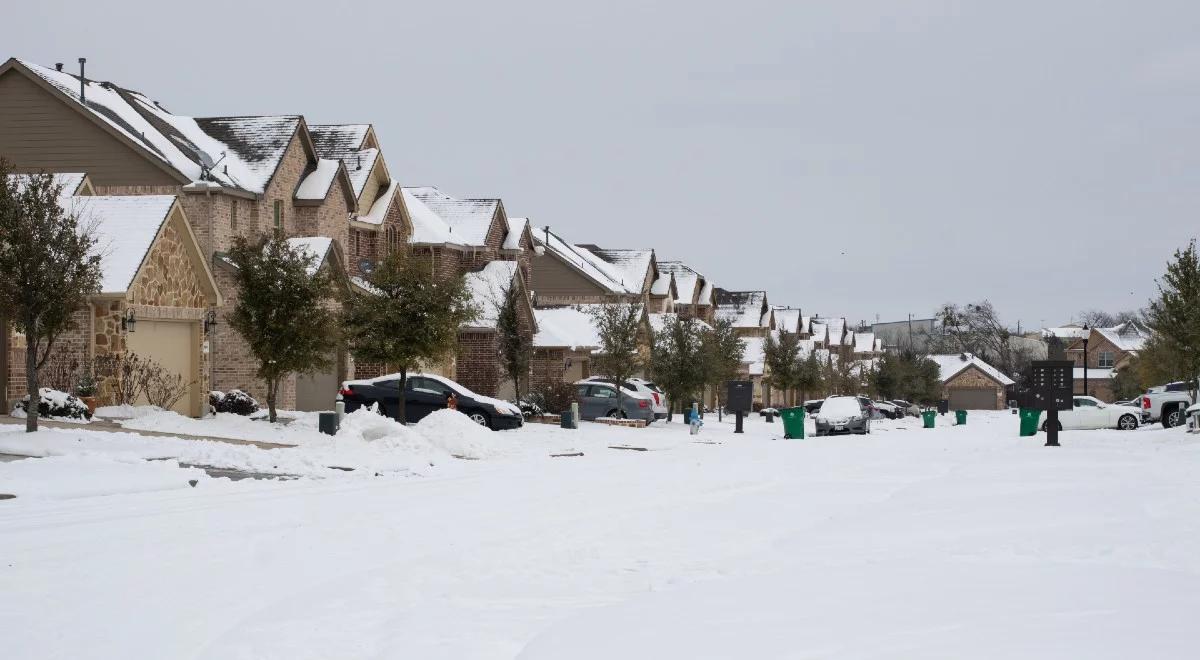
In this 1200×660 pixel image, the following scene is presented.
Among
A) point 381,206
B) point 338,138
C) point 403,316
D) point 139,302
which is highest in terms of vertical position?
point 338,138

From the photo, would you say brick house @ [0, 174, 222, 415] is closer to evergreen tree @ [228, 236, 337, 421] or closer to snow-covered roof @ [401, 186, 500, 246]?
evergreen tree @ [228, 236, 337, 421]

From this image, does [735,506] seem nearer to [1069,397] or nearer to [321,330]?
[321,330]

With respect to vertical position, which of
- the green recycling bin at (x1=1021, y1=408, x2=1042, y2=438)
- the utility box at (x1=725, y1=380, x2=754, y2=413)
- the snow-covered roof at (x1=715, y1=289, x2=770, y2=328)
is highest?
the snow-covered roof at (x1=715, y1=289, x2=770, y2=328)

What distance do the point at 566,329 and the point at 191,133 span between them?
20488mm

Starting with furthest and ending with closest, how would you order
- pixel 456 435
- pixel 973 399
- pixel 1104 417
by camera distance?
pixel 973 399, pixel 1104 417, pixel 456 435

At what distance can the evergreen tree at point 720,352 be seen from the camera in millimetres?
50125

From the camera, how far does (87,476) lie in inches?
667

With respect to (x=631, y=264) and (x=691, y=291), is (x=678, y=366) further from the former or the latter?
(x=691, y=291)

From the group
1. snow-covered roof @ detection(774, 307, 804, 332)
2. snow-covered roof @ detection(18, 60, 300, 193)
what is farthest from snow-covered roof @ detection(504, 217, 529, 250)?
snow-covered roof @ detection(774, 307, 804, 332)

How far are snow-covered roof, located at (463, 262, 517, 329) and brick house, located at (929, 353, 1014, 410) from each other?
74084 mm

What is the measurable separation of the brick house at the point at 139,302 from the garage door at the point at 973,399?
9822 centimetres

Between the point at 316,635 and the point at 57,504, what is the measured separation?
24.8ft

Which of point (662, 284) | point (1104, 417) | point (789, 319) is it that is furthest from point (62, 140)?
point (789, 319)

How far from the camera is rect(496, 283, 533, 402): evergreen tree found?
48531mm
